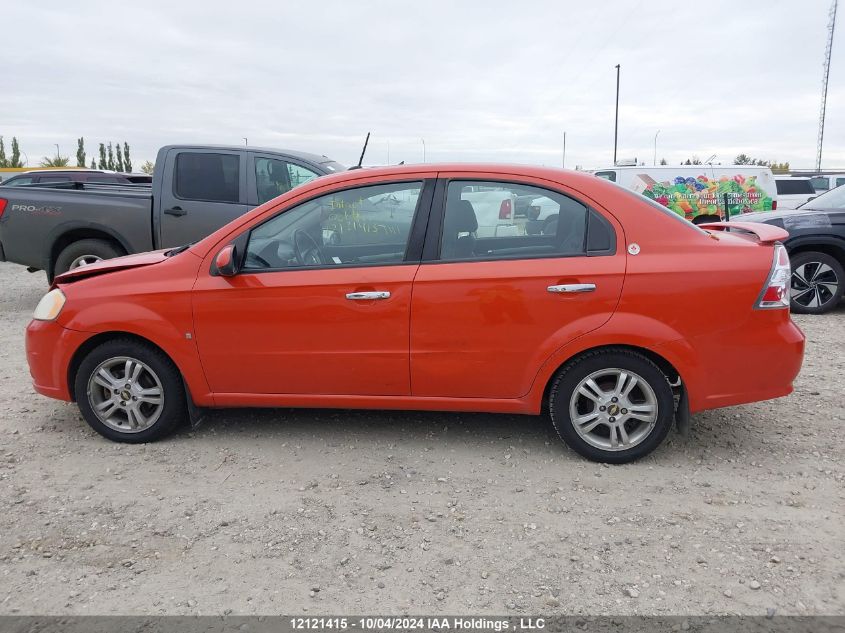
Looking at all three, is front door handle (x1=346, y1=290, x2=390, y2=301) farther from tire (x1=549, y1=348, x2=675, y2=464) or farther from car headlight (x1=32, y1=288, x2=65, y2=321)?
car headlight (x1=32, y1=288, x2=65, y2=321)

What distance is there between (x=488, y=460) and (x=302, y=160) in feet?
15.2

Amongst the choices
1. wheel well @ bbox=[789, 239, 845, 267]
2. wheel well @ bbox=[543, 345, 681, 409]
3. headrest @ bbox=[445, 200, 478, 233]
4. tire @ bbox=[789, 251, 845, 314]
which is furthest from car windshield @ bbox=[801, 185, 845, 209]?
headrest @ bbox=[445, 200, 478, 233]

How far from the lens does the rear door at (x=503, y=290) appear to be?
3.56 metres

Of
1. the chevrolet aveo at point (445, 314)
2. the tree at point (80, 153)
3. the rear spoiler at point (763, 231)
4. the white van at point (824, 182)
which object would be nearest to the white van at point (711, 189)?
the white van at point (824, 182)

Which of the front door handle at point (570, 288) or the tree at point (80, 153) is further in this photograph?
the tree at point (80, 153)

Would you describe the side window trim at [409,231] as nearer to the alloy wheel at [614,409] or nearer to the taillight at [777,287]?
the alloy wheel at [614,409]

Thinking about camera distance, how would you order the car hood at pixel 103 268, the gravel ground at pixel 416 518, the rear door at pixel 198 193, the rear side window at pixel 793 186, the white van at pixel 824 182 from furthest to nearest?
1. the white van at pixel 824 182
2. the rear side window at pixel 793 186
3. the rear door at pixel 198 193
4. the car hood at pixel 103 268
5. the gravel ground at pixel 416 518

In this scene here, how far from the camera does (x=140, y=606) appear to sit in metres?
2.60

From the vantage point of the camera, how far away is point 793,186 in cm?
2064

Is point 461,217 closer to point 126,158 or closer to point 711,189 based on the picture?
point 711,189

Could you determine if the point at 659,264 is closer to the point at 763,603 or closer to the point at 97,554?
the point at 763,603

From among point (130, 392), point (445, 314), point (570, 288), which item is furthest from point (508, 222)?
point (130, 392)

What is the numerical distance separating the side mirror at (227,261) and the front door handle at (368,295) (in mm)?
670

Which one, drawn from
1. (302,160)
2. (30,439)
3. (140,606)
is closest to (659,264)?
(140,606)
